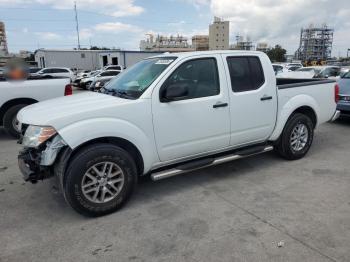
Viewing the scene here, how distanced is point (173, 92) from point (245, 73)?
4.60 ft

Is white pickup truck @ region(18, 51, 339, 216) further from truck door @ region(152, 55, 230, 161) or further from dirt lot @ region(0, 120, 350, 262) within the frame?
dirt lot @ region(0, 120, 350, 262)

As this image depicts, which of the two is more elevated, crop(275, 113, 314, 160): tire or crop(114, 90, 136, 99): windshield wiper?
crop(114, 90, 136, 99): windshield wiper

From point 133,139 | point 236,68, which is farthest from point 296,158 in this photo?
point 133,139

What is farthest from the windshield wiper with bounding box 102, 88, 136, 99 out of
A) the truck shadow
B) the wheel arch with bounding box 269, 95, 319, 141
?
the wheel arch with bounding box 269, 95, 319, 141

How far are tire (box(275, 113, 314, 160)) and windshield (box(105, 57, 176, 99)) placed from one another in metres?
2.37

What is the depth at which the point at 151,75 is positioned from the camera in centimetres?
393

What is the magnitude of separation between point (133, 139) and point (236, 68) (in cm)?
191

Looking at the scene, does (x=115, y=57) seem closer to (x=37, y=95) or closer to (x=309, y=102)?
(x=37, y=95)

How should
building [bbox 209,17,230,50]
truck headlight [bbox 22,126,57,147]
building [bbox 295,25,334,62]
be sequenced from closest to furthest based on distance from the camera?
truck headlight [bbox 22,126,57,147]
building [bbox 209,17,230,50]
building [bbox 295,25,334,62]

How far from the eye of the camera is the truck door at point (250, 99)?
432 cm

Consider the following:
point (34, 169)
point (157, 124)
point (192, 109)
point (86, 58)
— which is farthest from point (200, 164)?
point (86, 58)

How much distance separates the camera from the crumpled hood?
3223 mm

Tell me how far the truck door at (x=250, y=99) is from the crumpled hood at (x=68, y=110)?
1.60 meters

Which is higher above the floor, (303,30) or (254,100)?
(303,30)
